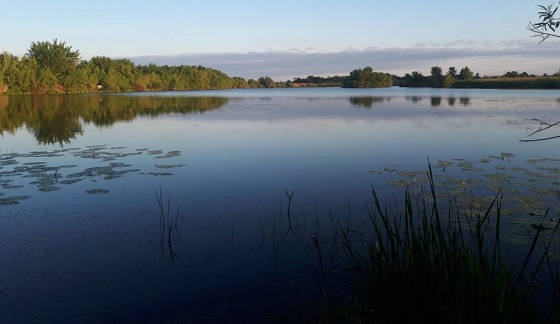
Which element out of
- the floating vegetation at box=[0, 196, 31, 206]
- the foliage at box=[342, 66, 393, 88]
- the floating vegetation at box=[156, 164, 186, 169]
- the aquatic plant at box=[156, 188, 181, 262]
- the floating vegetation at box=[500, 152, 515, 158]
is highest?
the foliage at box=[342, 66, 393, 88]

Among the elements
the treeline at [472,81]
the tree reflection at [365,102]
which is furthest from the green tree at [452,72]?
the tree reflection at [365,102]

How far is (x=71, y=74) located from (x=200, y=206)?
9594 centimetres

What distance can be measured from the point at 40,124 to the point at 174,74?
399 feet

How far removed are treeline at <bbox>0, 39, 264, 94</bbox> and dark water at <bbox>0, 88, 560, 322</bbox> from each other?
70.4m

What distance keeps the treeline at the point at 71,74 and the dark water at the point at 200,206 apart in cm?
7035

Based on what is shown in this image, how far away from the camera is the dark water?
5227 mm

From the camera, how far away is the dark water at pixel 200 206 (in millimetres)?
5227

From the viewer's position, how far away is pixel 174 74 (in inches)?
5561

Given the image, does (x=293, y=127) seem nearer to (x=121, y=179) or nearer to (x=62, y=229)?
(x=121, y=179)

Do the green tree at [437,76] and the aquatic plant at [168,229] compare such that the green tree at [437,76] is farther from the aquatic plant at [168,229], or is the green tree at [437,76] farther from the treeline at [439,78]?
the aquatic plant at [168,229]

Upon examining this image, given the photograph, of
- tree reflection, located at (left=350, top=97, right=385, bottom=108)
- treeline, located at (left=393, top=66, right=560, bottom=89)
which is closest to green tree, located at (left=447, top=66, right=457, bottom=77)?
treeline, located at (left=393, top=66, right=560, bottom=89)

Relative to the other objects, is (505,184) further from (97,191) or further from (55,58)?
(55,58)

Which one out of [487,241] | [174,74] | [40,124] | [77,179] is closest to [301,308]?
[487,241]

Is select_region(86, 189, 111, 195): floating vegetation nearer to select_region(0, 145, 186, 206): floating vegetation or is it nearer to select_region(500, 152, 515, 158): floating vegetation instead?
select_region(0, 145, 186, 206): floating vegetation
